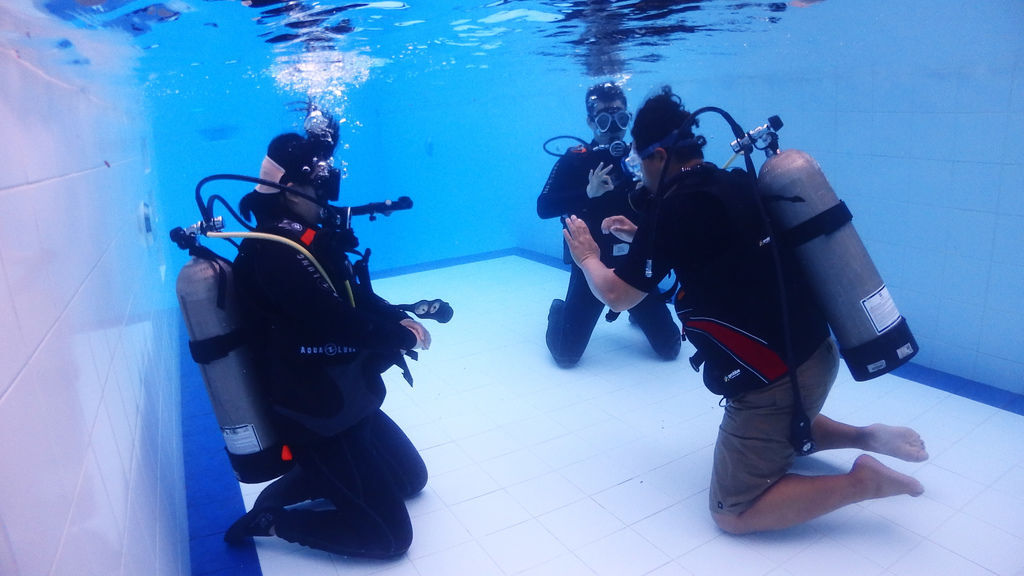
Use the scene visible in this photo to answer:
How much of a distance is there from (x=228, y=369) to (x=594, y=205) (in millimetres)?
3561

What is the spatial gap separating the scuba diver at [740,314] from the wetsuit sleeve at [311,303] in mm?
1262

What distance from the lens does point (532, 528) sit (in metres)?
3.58

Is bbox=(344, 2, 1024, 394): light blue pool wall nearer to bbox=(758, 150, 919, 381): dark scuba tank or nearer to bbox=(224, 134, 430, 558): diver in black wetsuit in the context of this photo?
bbox=(758, 150, 919, 381): dark scuba tank

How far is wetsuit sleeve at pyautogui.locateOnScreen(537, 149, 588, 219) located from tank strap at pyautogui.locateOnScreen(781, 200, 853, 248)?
105 inches

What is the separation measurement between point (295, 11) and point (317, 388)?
3.65 m

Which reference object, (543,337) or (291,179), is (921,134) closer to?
(543,337)

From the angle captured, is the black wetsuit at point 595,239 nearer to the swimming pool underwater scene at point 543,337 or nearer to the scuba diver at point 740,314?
the swimming pool underwater scene at point 543,337

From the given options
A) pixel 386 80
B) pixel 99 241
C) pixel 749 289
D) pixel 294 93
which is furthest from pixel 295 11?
pixel 294 93

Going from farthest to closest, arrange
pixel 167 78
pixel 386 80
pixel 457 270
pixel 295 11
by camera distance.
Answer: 1. pixel 386 80
2. pixel 457 270
3. pixel 167 78
4. pixel 295 11

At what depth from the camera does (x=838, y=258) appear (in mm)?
2967

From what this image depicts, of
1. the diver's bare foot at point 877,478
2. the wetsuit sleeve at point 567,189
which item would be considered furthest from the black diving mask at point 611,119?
the diver's bare foot at point 877,478

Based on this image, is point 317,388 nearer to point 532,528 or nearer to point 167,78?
point 532,528

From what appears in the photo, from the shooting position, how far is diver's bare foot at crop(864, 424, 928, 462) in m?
3.45

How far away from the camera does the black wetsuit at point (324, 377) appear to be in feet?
9.40
